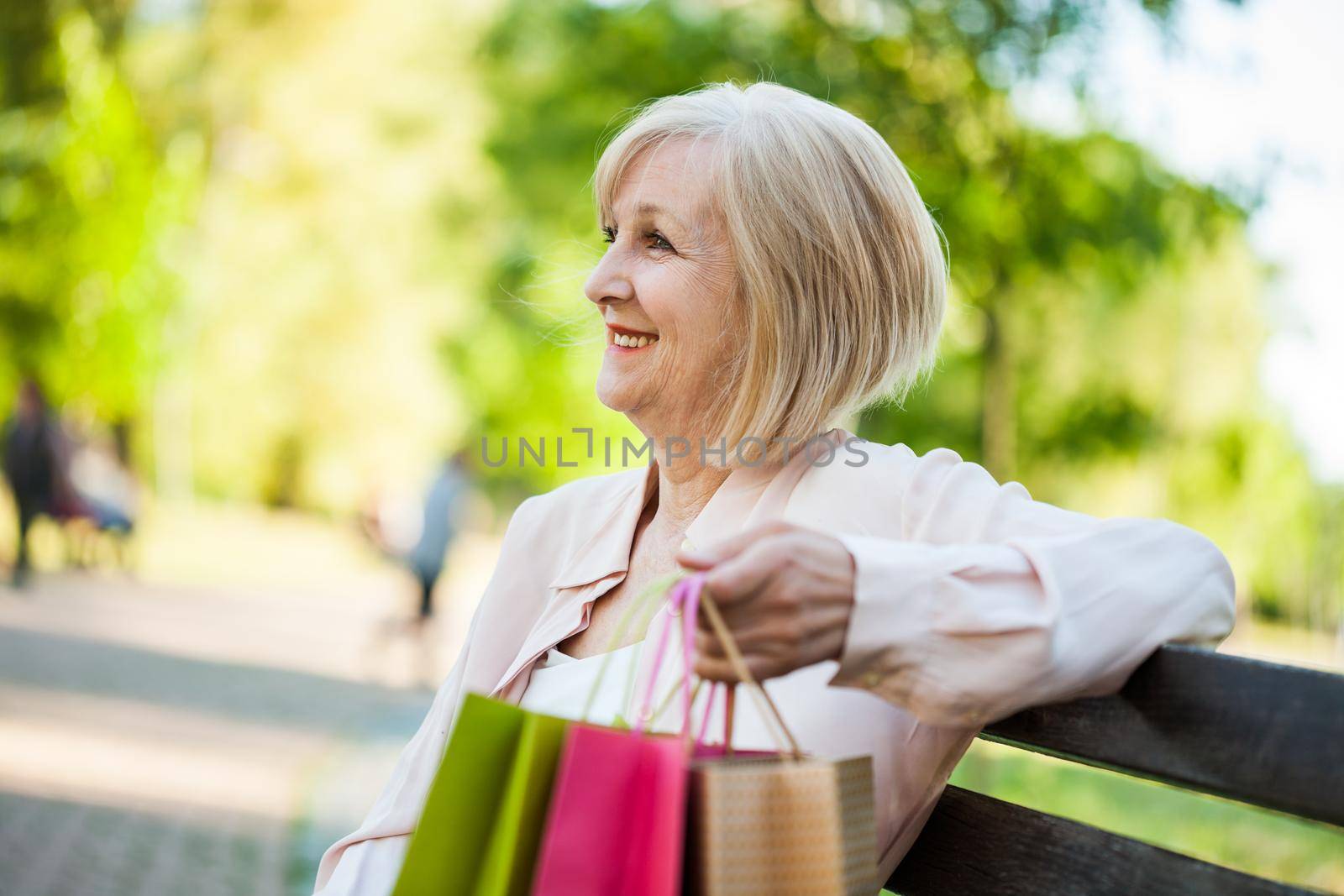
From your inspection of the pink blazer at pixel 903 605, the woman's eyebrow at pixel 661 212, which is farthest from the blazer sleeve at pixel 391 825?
the woman's eyebrow at pixel 661 212

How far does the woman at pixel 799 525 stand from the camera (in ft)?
4.08

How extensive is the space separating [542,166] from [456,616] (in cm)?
771

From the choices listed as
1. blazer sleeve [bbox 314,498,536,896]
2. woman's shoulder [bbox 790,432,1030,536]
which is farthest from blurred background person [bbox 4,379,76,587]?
woman's shoulder [bbox 790,432,1030,536]

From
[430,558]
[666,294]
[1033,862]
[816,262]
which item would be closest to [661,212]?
[666,294]

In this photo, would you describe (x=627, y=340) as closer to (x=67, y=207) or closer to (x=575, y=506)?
(x=575, y=506)

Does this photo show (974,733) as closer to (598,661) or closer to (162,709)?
(598,661)

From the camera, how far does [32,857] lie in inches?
227

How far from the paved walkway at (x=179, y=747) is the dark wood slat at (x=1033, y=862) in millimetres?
4419

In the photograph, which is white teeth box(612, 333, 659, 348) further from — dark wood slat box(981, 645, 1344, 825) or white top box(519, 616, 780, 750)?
dark wood slat box(981, 645, 1344, 825)

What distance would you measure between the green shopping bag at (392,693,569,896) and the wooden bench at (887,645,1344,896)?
575mm

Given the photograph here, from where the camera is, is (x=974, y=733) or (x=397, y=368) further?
(x=397, y=368)

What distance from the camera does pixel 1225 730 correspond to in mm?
1242

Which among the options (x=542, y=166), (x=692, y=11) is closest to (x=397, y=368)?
(x=542, y=166)

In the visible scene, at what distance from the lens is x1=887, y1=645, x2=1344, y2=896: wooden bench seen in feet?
3.85
